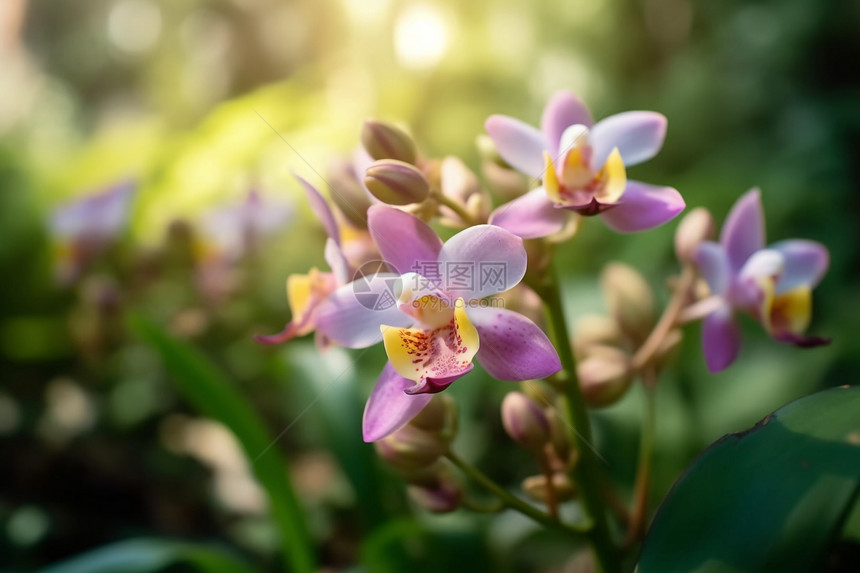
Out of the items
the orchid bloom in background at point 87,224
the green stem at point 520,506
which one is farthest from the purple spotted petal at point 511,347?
the orchid bloom in background at point 87,224

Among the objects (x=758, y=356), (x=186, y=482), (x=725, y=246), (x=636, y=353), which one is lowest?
(x=186, y=482)

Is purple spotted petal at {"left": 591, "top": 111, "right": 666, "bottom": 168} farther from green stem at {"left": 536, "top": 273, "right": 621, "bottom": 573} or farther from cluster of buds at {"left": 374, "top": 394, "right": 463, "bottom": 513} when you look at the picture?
cluster of buds at {"left": 374, "top": 394, "right": 463, "bottom": 513}

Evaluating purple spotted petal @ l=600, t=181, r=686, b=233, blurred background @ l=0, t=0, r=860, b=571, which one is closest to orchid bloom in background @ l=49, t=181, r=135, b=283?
blurred background @ l=0, t=0, r=860, b=571

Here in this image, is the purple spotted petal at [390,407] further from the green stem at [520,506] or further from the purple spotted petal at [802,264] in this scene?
the purple spotted petal at [802,264]

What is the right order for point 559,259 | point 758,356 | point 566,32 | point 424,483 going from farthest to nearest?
point 566,32 → point 559,259 → point 758,356 → point 424,483

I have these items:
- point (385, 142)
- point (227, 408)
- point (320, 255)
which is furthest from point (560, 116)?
point (320, 255)

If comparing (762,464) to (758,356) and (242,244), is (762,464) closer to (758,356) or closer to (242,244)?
(758,356)

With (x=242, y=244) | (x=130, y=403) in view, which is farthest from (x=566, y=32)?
(x=130, y=403)
